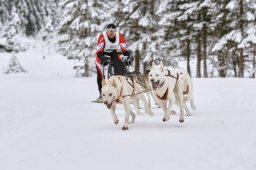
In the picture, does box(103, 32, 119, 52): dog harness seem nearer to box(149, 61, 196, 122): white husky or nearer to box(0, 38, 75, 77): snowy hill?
box(149, 61, 196, 122): white husky

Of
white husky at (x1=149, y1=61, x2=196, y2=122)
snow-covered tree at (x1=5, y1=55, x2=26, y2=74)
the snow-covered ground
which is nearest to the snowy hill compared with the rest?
snow-covered tree at (x1=5, y1=55, x2=26, y2=74)

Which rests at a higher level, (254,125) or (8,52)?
(8,52)

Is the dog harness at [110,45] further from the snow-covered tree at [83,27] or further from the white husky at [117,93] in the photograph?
the snow-covered tree at [83,27]

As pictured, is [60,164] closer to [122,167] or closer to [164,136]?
[122,167]

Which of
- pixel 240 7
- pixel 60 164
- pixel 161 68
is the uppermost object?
pixel 240 7

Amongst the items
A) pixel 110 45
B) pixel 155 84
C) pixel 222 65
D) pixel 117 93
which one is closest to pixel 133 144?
pixel 117 93

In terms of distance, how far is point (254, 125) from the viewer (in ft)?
20.2

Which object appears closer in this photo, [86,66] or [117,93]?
[117,93]

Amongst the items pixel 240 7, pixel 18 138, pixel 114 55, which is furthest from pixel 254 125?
pixel 240 7

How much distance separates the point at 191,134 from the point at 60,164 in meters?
2.13

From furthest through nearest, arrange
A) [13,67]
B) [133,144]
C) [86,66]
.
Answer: [13,67]
[86,66]
[133,144]

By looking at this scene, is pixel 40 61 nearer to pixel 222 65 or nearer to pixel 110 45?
pixel 222 65

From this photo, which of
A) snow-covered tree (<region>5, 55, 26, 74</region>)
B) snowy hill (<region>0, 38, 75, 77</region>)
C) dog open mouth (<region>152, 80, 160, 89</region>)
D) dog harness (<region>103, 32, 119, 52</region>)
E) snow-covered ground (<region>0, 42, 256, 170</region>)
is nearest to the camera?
snow-covered ground (<region>0, 42, 256, 170</region>)

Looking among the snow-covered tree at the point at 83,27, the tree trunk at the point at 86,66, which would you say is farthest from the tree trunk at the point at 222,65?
the tree trunk at the point at 86,66
